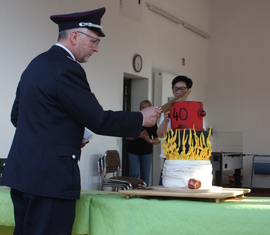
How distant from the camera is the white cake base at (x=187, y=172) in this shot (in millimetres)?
2088

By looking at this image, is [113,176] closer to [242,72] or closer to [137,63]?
[137,63]

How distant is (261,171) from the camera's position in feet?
32.3

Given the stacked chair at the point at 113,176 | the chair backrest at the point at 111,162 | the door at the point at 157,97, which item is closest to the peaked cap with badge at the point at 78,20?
the stacked chair at the point at 113,176

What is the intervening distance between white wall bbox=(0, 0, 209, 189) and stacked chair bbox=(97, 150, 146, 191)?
7.9 inches

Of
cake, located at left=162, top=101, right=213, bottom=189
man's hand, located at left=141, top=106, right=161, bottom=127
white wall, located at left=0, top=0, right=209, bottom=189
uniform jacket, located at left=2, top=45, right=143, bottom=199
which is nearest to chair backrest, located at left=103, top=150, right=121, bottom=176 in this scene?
white wall, located at left=0, top=0, right=209, bottom=189

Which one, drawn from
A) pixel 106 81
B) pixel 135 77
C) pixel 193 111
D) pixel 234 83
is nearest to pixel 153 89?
pixel 135 77

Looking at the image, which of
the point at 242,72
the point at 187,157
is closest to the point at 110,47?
the point at 242,72

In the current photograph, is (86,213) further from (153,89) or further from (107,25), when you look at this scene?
(153,89)

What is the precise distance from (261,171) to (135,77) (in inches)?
147

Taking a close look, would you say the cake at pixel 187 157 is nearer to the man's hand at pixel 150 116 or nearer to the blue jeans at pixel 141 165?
the man's hand at pixel 150 116

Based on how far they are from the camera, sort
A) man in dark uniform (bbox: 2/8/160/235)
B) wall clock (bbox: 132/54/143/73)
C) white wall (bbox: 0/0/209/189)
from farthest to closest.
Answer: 1. wall clock (bbox: 132/54/143/73)
2. white wall (bbox: 0/0/209/189)
3. man in dark uniform (bbox: 2/8/160/235)

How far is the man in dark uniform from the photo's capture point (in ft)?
5.86

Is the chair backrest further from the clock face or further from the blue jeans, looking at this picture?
the clock face

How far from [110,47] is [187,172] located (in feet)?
16.8
